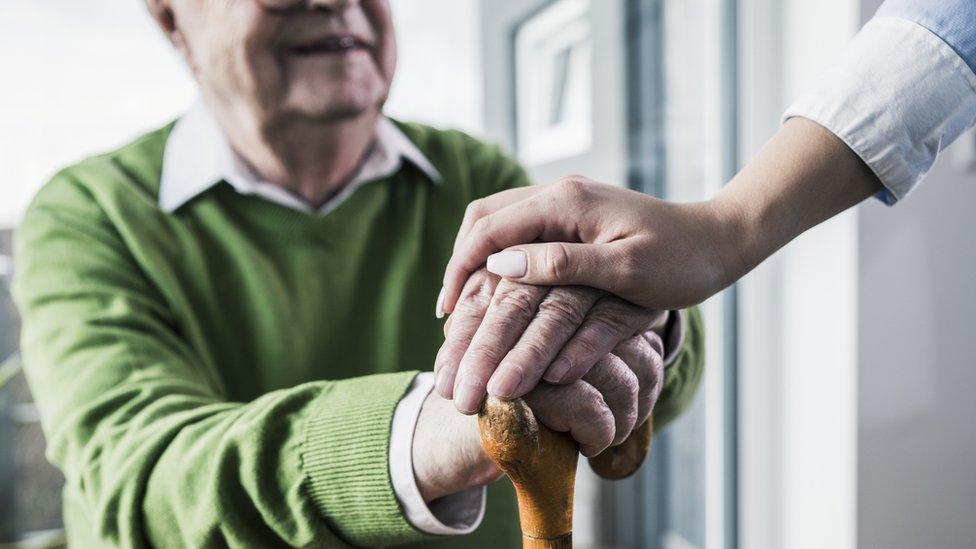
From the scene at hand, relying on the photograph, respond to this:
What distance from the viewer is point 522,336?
18.7 inches

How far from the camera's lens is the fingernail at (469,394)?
0.44 m

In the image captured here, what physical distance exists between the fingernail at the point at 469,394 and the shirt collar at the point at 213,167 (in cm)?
50

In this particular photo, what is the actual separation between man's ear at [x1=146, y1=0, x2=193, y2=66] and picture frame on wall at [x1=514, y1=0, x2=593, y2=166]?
24.5 inches

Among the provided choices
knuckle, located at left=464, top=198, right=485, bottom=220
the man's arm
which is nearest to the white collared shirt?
the man's arm

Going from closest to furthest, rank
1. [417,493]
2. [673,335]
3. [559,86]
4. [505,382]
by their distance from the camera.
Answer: [505,382] < [417,493] < [673,335] < [559,86]

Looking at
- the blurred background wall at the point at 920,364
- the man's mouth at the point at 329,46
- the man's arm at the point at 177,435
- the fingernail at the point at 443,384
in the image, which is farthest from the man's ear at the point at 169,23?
the blurred background wall at the point at 920,364

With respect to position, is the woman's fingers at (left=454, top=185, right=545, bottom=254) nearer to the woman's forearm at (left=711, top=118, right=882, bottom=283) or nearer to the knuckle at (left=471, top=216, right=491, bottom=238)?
the knuckle at (left=471, top=216, right=491, bottom=238)

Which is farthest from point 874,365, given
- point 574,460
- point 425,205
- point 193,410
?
point 193,410

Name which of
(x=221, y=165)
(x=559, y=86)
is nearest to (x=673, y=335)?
(x=221, y=165)

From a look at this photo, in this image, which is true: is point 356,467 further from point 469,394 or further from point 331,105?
point 331,105

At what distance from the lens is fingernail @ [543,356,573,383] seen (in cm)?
47

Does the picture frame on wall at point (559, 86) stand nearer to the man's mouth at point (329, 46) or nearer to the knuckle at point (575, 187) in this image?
the man's mouth at point (329, 46)

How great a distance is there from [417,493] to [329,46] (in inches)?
18.8

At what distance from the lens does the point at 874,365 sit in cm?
108
